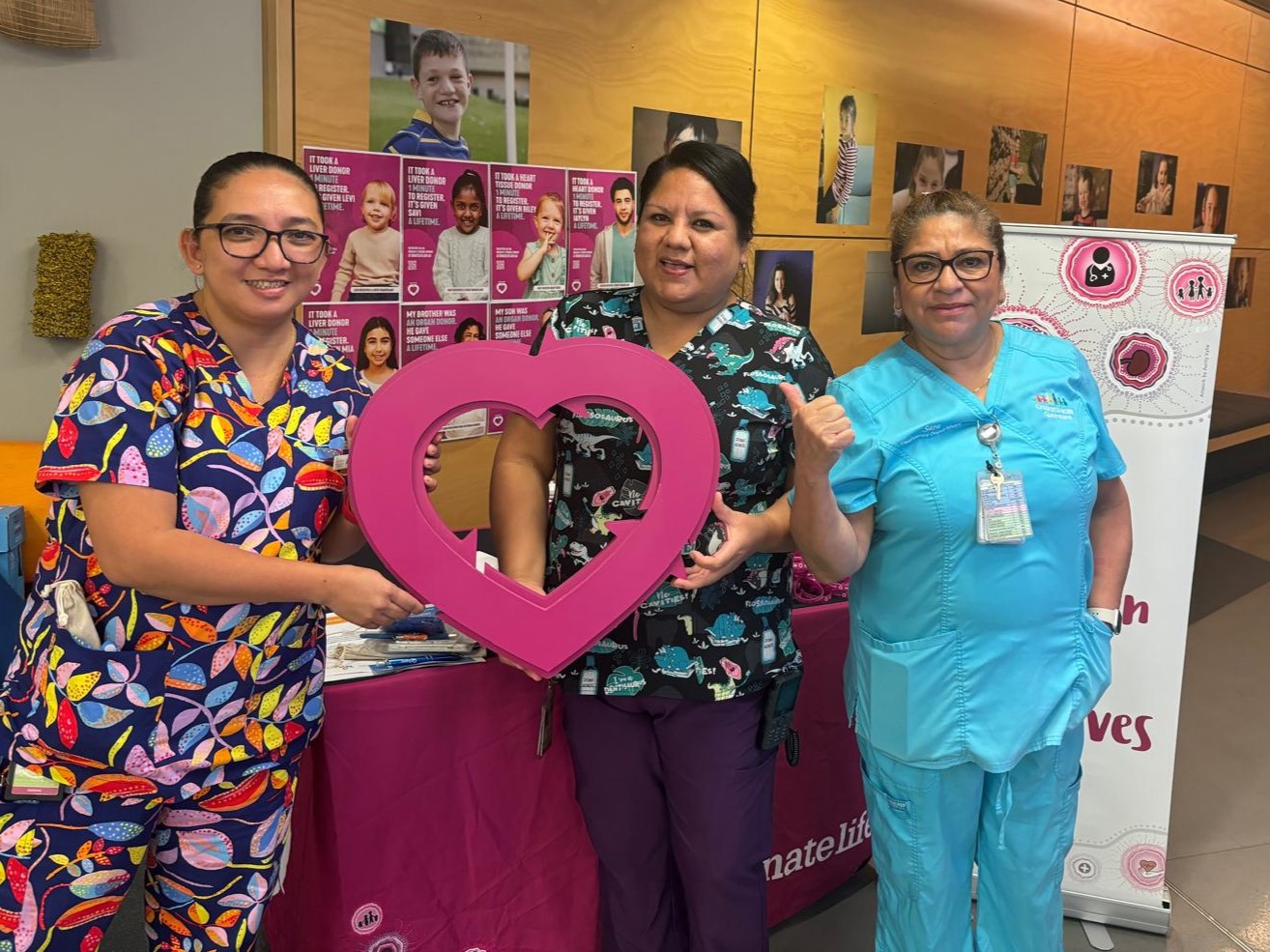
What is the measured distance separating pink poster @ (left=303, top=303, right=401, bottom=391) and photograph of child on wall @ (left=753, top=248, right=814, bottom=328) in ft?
5.76

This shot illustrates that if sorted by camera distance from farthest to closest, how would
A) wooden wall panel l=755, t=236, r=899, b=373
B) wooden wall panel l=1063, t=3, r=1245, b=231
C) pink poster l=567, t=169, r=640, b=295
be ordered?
wooden wall panel l=1063, t=3, r=1245, b=231
wooden wall panel l=755, t=236, r=899, b=373
pink poster l=567, t=169, r=640, b=295

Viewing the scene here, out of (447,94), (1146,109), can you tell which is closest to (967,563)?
(447,94)

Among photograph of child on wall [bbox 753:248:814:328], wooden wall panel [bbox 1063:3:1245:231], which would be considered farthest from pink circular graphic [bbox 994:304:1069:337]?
wooden wall panel [bbox 1063:3:1245:231]

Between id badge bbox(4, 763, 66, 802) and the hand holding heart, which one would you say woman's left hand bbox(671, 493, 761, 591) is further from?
id badge bbox(4, 763, 66, 802)

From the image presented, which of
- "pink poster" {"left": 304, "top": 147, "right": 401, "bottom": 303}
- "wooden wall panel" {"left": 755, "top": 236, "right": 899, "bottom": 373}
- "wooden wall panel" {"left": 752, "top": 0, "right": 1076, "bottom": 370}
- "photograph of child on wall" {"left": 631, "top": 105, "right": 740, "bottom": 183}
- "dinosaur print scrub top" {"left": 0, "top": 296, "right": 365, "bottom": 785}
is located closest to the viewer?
"dinosaur print scrub top" {"left": 0, "top": 296, "right": 365, "bottom": 785}

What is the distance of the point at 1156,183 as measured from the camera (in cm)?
689

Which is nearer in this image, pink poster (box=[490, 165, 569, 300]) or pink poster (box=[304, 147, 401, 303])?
pink poster (box=[304, 147, 401, 303])

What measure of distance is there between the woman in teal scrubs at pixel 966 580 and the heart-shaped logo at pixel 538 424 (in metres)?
0.21

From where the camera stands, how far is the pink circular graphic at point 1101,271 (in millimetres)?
2377

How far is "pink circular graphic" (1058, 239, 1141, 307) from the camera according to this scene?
93.6 inches

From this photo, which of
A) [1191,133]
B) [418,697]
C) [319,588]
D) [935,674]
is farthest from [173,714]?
[1191,133]

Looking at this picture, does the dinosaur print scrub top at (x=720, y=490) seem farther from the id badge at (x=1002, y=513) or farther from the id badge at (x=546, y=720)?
the id badge at (x=1002, y=513)

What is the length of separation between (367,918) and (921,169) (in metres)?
4.40

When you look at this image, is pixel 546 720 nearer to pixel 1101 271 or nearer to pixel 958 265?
pixel 958 265
